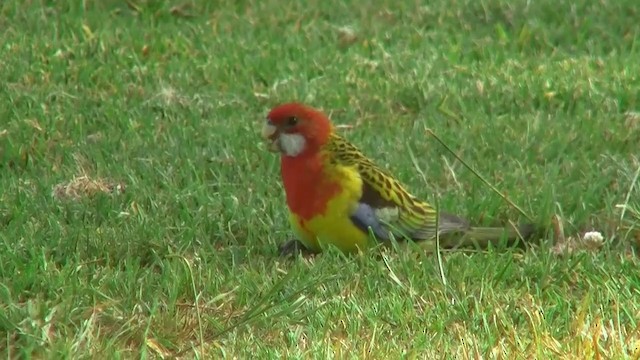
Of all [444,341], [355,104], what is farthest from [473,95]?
[444,341]

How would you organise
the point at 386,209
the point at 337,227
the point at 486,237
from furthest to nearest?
1. the point at 486,237
2. the point at 386,209
3. the point at 337,227

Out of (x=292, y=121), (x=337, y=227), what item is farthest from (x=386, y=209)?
(x=292, y=121)

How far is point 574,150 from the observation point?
6434 millimetres

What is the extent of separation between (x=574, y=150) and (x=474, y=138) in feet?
1.59

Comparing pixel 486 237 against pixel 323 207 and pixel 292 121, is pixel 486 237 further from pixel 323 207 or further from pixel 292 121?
pixel 292 121

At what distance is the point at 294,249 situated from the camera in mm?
5195

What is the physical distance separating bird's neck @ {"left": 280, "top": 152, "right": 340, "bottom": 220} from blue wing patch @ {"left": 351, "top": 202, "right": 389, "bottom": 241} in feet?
0.38

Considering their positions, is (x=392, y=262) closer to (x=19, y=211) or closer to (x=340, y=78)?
(x=19, y=211)

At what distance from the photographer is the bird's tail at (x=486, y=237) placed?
527cm

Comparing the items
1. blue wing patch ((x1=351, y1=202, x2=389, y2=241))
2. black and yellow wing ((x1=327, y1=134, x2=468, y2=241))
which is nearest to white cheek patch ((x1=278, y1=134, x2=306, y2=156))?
black and yellow wing ((x1=327, y1=134, x2=468, y2=241))

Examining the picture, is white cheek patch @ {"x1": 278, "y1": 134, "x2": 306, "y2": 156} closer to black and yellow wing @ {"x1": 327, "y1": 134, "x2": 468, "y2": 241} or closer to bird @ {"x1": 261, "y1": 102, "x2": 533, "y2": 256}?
bird @ {"x1": 261, "y1": 102, "x2": 533, "y2": 256}

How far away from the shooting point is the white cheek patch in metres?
5.24

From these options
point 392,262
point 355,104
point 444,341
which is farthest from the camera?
point 355,104

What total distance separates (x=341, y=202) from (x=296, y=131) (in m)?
0.37
